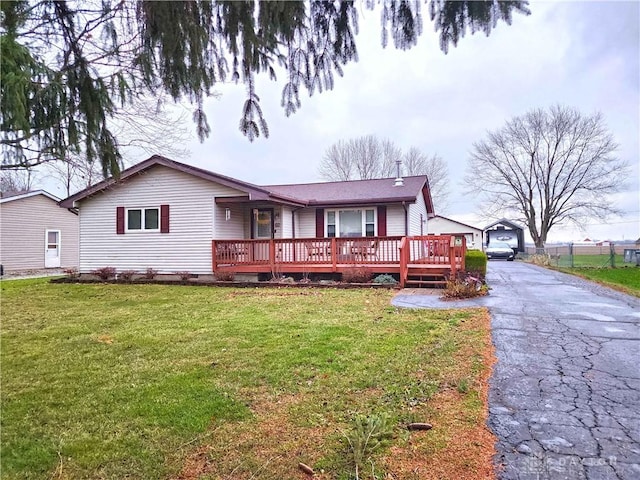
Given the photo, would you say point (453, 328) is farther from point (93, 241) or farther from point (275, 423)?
point (93, 241)

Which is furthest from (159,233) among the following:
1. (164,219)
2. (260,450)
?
(260,450)

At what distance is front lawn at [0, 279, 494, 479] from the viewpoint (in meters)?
2.57

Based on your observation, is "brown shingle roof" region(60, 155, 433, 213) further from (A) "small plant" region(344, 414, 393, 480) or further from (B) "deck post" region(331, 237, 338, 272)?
(A) "small plant" region(344, 414, 393, 480)

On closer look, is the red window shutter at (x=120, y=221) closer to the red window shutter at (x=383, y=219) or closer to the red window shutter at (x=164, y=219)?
the red window shutter at (x=164, y=219)

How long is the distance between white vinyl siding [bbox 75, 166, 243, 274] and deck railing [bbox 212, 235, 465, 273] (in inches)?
36.4

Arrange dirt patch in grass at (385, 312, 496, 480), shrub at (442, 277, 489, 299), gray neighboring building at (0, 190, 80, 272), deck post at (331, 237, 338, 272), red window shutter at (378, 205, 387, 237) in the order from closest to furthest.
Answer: dirt patch in grass at (385, 312, 496, 480) < shrub at (442, 277, 489, 299) < deck post at (331, 237, 338, 272) < red window shutter at (378, 205, 387, 237) < gray neighboring building at (0, 190, 80, 272)

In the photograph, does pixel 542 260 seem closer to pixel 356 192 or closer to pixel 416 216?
pixel 416 216

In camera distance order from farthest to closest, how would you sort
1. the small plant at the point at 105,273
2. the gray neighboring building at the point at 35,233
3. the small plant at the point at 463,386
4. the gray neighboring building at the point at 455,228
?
the gray neighboring building at the point at 455,228 → the gray neighboring building at the point at 35,233 → the small plant at the point at 105,273 → the small plant at the point at 463,386

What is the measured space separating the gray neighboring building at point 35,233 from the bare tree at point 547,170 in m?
33.8

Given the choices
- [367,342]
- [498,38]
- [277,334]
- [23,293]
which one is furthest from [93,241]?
[498,38]

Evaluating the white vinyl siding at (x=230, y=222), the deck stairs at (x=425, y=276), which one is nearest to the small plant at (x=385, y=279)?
the deck stairs at (x=425, y=276)

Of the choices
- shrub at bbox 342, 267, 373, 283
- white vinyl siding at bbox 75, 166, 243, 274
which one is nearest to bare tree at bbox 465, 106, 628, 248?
shrub at bbox 342, 267, 373, 283

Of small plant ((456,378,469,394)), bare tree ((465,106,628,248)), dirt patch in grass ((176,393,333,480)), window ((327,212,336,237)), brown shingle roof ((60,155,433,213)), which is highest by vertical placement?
bare tree ((465,106,628,248))

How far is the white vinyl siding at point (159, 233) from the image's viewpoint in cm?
1328
